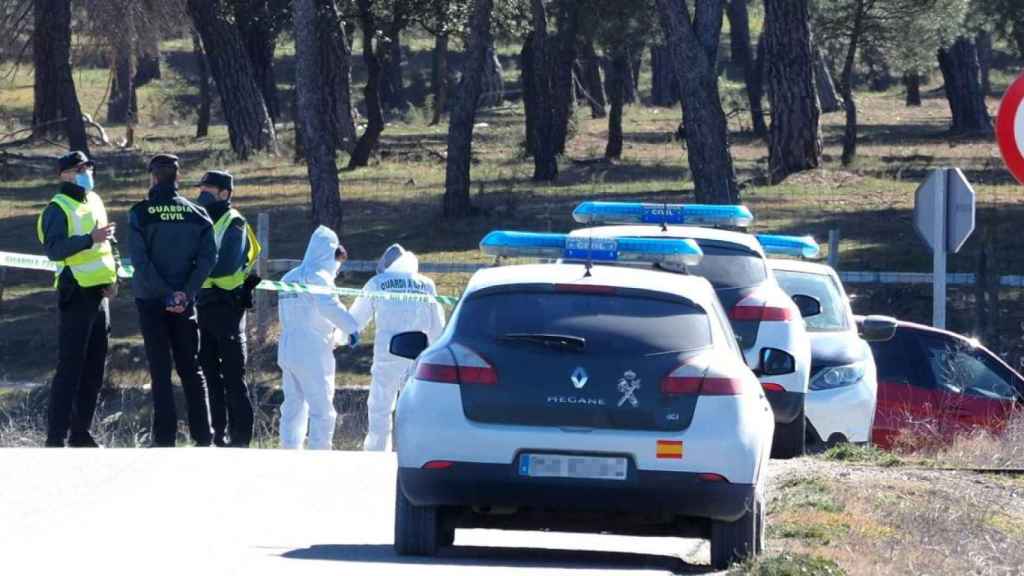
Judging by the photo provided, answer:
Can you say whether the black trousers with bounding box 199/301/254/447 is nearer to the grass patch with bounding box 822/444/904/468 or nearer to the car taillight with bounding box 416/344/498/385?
the grass patch with bounding box 822/444/904/468

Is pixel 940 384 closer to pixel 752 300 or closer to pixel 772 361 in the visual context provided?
pixel 752 300

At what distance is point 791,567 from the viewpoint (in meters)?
6.93

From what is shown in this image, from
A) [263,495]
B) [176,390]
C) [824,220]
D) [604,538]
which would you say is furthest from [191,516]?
[824,220]

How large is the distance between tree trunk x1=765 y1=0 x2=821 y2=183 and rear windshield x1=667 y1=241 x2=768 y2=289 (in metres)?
20.6

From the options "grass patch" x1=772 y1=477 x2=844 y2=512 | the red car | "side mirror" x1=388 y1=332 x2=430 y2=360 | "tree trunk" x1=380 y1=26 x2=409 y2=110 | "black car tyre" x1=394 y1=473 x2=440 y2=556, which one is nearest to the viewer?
"black car tyre" x1=394 y1=473 x2=440 y2=556

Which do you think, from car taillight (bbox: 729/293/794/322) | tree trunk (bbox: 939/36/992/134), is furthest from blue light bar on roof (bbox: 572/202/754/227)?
tree trunk (bbox: 939/36/992/134)

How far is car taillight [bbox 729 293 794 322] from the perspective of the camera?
1173 centimetres

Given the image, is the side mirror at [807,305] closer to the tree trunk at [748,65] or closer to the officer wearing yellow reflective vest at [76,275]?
the officer wearing yellow reflective vest at [76,275]

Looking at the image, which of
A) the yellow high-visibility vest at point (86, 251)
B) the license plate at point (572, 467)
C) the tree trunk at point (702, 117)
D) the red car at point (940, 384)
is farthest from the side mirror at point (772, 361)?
the tree trunk at point (702, 117)

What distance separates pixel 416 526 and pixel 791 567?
1765mm

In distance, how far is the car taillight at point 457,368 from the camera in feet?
24.5

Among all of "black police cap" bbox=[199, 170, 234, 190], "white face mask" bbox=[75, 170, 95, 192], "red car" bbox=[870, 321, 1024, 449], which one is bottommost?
"red car" bbox=[870, 321, 1024, 449]

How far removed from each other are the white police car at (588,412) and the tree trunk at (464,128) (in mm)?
19704

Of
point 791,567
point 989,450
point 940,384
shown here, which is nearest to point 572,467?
point 791,567
